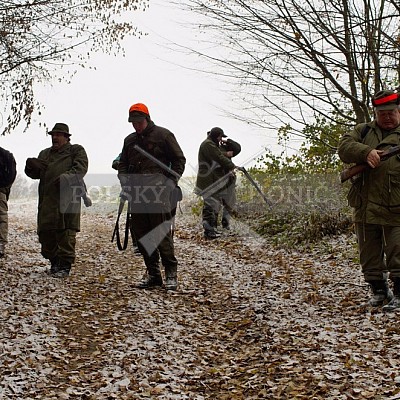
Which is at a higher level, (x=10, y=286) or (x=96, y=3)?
(x=96, y=3)

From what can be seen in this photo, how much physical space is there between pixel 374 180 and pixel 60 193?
4725 mm

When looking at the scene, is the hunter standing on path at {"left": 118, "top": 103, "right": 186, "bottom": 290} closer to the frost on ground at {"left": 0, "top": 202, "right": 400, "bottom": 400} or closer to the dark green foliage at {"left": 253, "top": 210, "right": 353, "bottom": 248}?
the frost on ground at {"left": 0, "top": 202, "right": 400, "bottom": 400}

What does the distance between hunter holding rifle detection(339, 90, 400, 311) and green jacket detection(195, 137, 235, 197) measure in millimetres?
6992

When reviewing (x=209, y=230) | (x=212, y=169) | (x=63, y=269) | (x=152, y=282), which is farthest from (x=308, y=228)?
(x=63, y=269)

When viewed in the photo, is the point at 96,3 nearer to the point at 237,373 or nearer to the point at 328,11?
the point at 328,11

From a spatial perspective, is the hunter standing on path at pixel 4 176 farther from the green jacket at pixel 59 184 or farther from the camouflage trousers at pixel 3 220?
the green jacket at pixel 59 184

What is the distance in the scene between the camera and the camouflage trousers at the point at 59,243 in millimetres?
9594

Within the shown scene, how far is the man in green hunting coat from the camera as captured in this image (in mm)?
14242

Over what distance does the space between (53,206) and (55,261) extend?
0.90 m

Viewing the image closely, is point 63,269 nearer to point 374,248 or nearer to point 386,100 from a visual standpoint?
point 374,248

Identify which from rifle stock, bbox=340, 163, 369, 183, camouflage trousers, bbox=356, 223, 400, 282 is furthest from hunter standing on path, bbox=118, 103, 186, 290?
camouflage trousers, bbox=356, 223, 400, 282

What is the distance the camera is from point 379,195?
696 centimetres

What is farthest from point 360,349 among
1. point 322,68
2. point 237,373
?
point 322,68

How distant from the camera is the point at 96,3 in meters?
11.4
